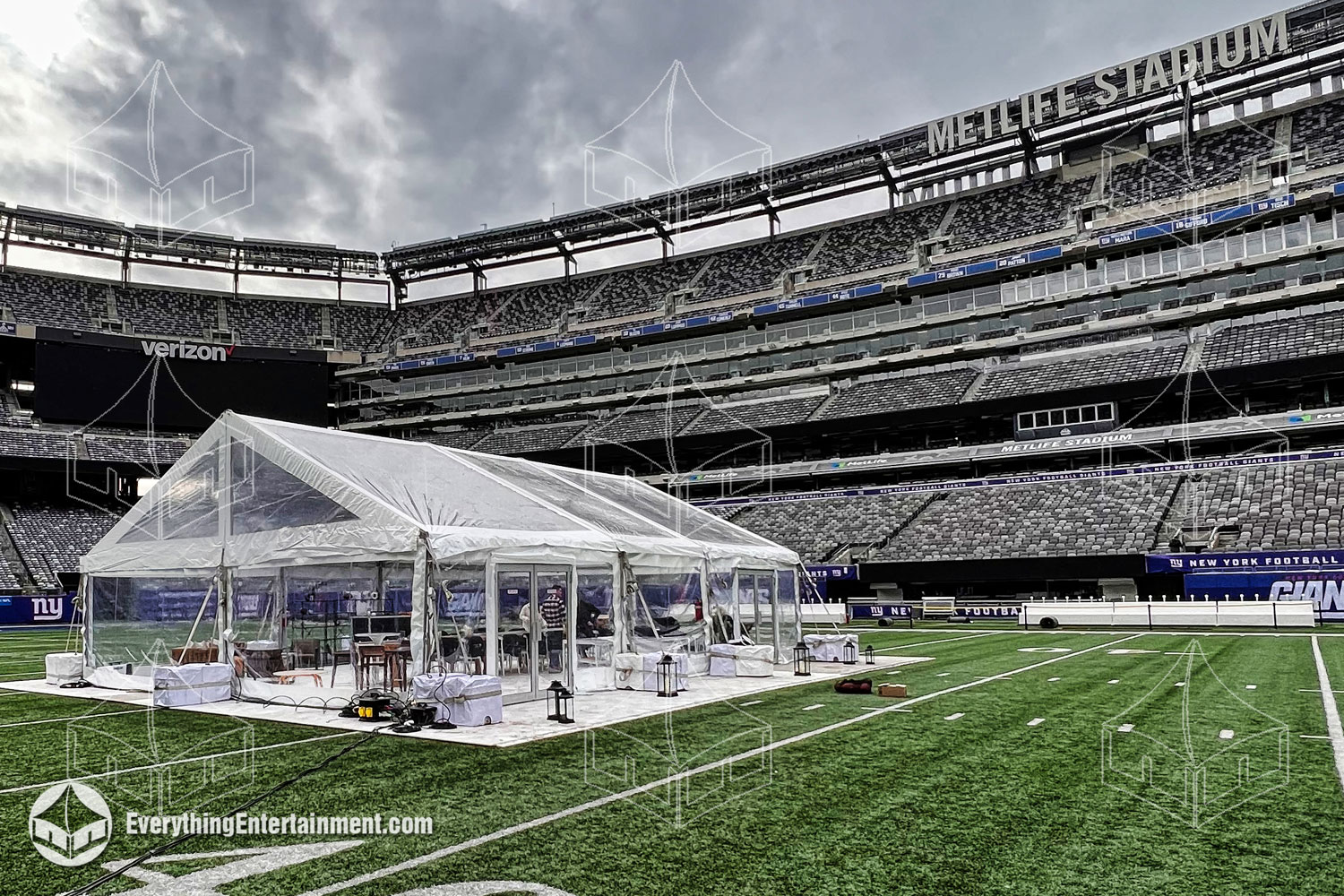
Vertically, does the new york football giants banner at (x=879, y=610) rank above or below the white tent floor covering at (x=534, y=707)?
below

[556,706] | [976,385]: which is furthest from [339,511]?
[976,385]

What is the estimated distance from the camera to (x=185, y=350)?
53.2 metres

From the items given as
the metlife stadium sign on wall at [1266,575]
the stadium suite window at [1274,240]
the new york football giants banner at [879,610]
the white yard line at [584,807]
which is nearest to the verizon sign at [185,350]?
the new york football giants banner at [879,610]

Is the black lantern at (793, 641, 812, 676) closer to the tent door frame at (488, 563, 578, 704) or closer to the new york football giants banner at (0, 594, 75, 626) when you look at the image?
the tent door frame at (488, 563, 578, 704)

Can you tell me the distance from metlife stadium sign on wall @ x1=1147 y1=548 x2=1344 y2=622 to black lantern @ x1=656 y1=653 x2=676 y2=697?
948 inches

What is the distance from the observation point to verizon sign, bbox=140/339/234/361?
51844 millimetres

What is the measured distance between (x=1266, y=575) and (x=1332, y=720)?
21914 millimetres

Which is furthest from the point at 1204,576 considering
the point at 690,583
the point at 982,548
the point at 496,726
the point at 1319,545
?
the point at 496,726

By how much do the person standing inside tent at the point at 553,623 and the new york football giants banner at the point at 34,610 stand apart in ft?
100

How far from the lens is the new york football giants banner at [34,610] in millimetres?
36000

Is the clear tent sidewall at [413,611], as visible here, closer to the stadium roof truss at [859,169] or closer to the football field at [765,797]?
the football field at [765,797]

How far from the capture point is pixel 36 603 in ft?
121

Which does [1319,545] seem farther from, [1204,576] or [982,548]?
[982,548]

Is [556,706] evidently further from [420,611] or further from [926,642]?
[926,642]
